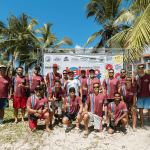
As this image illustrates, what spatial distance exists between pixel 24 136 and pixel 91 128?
2.04 m

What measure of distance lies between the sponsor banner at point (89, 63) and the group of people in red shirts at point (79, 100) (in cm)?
166

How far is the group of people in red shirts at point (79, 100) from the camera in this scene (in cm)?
391

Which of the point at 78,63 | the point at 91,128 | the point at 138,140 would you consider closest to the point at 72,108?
the point at 91,128

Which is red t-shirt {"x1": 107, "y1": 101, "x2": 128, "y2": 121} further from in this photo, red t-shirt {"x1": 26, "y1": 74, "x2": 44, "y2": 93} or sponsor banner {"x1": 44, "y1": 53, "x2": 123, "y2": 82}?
sponsor banner {"x1": 44, "y1": 53, "x2": 123, "y2": 82}

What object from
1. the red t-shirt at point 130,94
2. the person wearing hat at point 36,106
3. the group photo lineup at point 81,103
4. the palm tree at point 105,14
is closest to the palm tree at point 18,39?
the palm tree at point 105,14

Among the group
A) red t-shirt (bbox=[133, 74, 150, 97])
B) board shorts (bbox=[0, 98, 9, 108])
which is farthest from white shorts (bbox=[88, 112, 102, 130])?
board shorts (bbox=[0, 98, 9, 108])

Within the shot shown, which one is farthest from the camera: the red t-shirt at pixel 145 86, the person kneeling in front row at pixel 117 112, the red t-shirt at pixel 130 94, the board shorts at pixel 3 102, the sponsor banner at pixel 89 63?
the sponsor banner at pixel 89 63

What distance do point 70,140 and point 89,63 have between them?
4.02 m

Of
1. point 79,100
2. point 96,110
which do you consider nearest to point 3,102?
point 79,100

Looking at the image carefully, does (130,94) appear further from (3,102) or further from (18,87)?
(3,102)

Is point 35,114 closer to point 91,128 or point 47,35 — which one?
point 91,128

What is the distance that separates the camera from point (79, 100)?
13.6 ft

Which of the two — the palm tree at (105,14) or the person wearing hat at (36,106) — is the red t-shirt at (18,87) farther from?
the palm tree at (105,14)

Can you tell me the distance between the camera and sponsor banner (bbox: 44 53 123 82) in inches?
261
